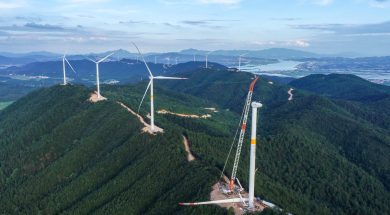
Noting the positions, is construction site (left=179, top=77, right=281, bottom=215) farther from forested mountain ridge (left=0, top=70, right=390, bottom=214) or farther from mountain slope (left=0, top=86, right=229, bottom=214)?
mountain slope (left=0, top=86, right=229, bottom=214)

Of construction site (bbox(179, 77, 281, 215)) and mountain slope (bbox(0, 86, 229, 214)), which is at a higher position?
construction site (bbox(179, 77, 281, 215))

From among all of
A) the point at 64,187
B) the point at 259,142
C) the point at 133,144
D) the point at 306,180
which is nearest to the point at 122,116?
the point at 133,144

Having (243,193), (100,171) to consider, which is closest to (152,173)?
(100,171)

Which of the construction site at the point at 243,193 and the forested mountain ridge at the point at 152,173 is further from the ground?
the construction site at the point at 243,193

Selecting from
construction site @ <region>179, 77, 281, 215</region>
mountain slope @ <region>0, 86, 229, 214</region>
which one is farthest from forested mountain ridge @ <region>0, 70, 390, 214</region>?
construction site @ <region>179, 77, 281, 215</region>

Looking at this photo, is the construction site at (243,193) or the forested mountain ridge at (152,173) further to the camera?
the forested mountain ridge at (152,173)

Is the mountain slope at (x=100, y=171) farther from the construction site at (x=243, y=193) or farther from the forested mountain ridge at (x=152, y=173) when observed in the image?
the construction site at (x=243, y=193)

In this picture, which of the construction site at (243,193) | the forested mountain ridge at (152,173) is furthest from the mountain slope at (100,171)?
the construction site at (243,193)

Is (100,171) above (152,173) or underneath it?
underneath

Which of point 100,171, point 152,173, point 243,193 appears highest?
point 243,193

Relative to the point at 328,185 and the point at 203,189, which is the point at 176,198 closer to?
the point at 203,189

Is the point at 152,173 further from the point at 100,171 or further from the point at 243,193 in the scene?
the point at 243,193

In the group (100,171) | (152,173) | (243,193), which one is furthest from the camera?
(100,171)
